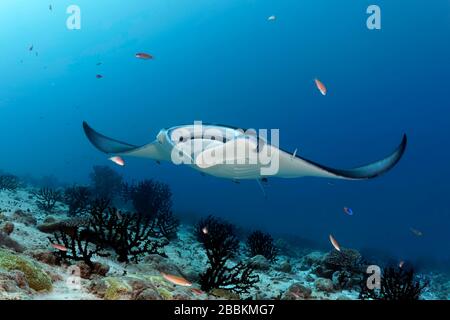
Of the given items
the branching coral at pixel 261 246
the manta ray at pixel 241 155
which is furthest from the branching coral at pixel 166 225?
the manta ray at pixel 241 155

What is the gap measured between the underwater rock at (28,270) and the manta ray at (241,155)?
2.93m

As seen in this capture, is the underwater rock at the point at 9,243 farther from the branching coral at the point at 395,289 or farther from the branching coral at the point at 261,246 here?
the branching coral at the point at 261,246

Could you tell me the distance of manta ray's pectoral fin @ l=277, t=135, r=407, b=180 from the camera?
5.57 metres

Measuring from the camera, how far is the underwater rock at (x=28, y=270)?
370 centimetres

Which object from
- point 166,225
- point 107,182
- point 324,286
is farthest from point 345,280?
point 107,182

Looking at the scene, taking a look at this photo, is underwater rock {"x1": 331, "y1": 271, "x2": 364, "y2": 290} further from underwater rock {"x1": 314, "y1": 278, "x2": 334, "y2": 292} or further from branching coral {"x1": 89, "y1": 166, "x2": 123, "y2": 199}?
branching coral {"x1": 89, "y1": 166, "x2": 123, "y2": 199}

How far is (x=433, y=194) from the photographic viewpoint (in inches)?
3292

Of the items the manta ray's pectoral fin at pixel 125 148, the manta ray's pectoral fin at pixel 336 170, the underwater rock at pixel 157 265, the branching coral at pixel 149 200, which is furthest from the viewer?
the branching coral at pixel 149 200

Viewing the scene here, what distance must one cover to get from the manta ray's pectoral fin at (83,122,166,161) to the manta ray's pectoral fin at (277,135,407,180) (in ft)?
9.15

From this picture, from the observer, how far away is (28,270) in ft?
12.6

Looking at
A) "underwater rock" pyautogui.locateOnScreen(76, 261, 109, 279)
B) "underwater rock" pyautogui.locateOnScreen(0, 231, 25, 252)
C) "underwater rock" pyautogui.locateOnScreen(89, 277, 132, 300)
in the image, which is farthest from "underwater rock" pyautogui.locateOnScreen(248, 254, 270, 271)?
"underwater rock" pyautogui.locateOnScreen(0, 231, 25, 252)

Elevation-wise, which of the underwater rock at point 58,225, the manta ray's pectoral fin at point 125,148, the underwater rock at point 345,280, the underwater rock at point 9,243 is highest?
the manta ray's pectoral fin at point 125,148

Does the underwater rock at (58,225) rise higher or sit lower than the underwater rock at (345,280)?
higher

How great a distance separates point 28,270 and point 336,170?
496 cm
